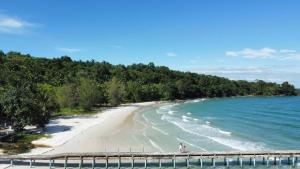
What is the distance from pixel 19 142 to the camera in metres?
51.2

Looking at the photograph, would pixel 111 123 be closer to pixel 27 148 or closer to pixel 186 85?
pixel 27 148

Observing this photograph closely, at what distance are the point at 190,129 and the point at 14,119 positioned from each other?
3041 centimetres

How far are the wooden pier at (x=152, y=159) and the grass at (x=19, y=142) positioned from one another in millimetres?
4914

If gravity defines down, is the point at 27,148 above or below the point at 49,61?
below

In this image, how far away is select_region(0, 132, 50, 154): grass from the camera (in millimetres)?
46372

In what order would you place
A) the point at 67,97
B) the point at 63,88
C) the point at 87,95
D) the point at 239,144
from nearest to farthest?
1. the point at 239,144
2. the point at 67,97
3. the point at 87,95
4. the point at 63,88

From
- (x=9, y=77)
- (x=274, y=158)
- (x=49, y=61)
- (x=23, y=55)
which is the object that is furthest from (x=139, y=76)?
(x=274, y=158)

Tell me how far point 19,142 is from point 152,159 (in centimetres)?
1864

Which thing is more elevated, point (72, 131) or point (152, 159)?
point (72, 131)

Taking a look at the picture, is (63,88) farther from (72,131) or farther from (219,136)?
(219,136)

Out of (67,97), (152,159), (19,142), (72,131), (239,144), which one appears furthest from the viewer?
(67,97)

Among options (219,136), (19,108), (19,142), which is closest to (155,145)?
(219,136)

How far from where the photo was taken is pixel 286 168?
41938mm

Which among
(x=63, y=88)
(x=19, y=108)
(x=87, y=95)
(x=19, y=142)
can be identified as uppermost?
(x=63, y=88)
